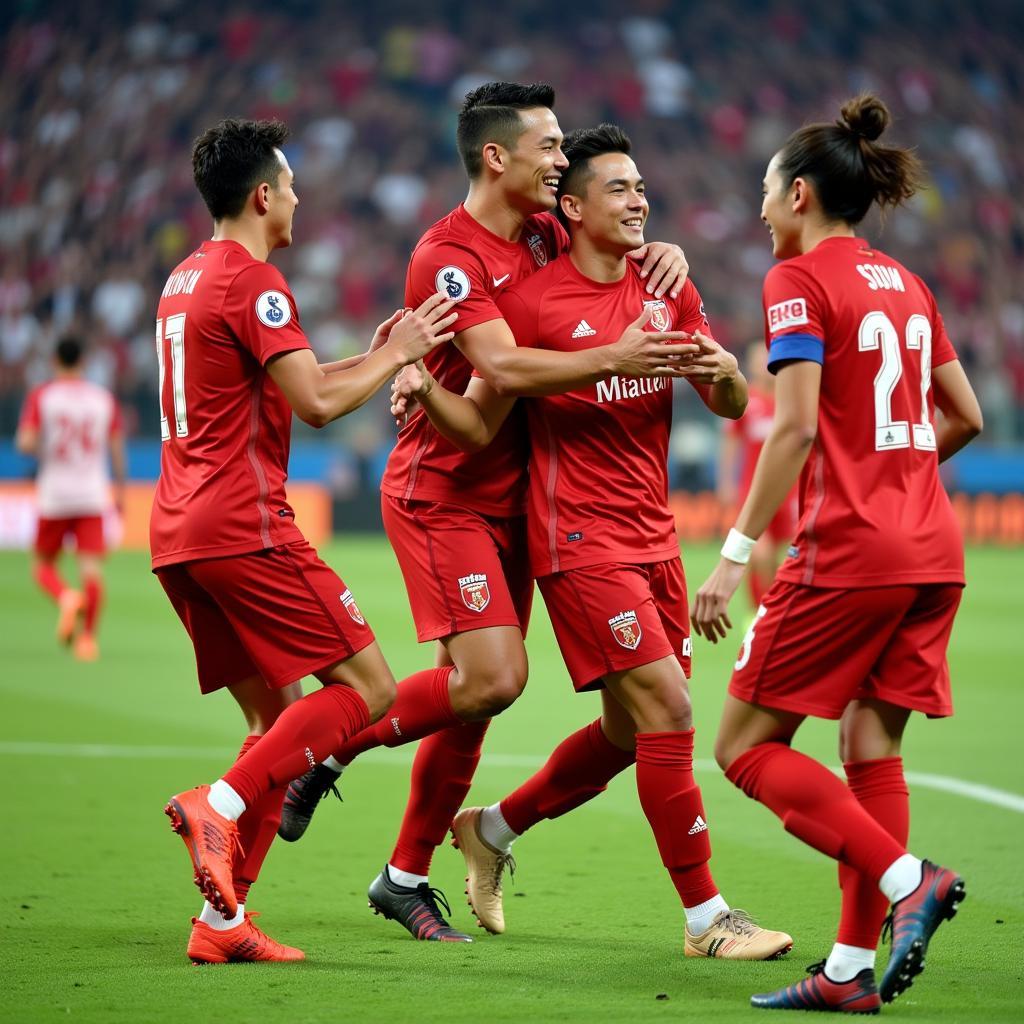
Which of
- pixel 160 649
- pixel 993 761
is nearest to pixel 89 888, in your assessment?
pixel 993 761

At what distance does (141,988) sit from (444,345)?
83.7 inches

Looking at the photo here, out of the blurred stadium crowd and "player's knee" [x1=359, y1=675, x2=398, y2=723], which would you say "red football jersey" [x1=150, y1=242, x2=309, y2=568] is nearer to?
"player's knee" [x1=359, y1=675, x2=398, y2=723]

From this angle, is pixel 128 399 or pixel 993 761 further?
pixel 128 399

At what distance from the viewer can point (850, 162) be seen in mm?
3945

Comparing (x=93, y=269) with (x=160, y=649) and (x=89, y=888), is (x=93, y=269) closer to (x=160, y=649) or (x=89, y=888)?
(x=160, y=649)

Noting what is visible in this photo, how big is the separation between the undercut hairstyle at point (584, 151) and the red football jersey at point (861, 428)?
1.05 meters

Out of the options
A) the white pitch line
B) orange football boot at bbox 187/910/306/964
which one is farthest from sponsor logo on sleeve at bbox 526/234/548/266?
the white pitch line

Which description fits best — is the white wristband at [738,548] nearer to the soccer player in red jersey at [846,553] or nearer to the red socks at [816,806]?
the soccer player in red jersey at [846,553]

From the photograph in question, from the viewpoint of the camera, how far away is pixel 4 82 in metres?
27.1

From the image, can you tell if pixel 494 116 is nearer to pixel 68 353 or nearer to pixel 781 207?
pixel 781 207

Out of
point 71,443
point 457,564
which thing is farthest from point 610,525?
point 71,443

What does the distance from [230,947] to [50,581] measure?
8225mm

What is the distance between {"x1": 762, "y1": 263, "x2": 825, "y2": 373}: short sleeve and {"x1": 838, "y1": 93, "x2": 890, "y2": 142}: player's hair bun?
415mm

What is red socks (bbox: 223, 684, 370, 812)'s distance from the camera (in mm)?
4242
